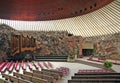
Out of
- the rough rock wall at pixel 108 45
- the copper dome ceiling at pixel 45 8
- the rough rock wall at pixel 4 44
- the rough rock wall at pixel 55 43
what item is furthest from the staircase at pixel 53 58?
the copper dome ceiling at pixel 45 8

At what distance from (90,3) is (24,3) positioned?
25.8 ft

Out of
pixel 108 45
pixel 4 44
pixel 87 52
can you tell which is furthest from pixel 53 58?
pixel 108 45

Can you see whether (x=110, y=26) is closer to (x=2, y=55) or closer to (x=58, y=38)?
(x=58, y=38)

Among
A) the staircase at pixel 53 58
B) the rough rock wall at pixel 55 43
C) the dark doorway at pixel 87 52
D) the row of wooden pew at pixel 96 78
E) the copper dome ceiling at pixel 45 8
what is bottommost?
the row of wooden pew at pixel 96 78

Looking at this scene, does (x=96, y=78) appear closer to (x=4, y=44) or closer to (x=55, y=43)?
(x=4, y=44)

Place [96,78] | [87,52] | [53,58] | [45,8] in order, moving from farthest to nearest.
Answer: [87,52], [45,8], [53,58], [96,78]

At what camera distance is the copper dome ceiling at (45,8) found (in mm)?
23328

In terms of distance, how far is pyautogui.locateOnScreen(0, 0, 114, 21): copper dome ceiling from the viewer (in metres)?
23.3

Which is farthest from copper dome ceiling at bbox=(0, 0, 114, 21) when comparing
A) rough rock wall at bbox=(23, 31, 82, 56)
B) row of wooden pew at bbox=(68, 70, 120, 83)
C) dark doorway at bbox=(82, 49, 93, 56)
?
row of wooden pew at bbox=(68, 70, 120, 83)

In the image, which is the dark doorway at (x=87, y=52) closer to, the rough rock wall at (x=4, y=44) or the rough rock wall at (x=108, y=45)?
the rough rock wall at (x=108, y=45)

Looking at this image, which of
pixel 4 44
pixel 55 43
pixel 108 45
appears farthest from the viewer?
pixel 55 43

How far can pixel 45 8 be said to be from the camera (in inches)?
1037

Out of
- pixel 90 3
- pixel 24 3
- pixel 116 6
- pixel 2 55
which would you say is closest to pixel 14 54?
pixel 2 55

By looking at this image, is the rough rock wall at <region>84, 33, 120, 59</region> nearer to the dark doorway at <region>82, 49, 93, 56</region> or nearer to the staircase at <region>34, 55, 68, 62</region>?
the dark doorway at <region>82, 49, 93, 56</region>
